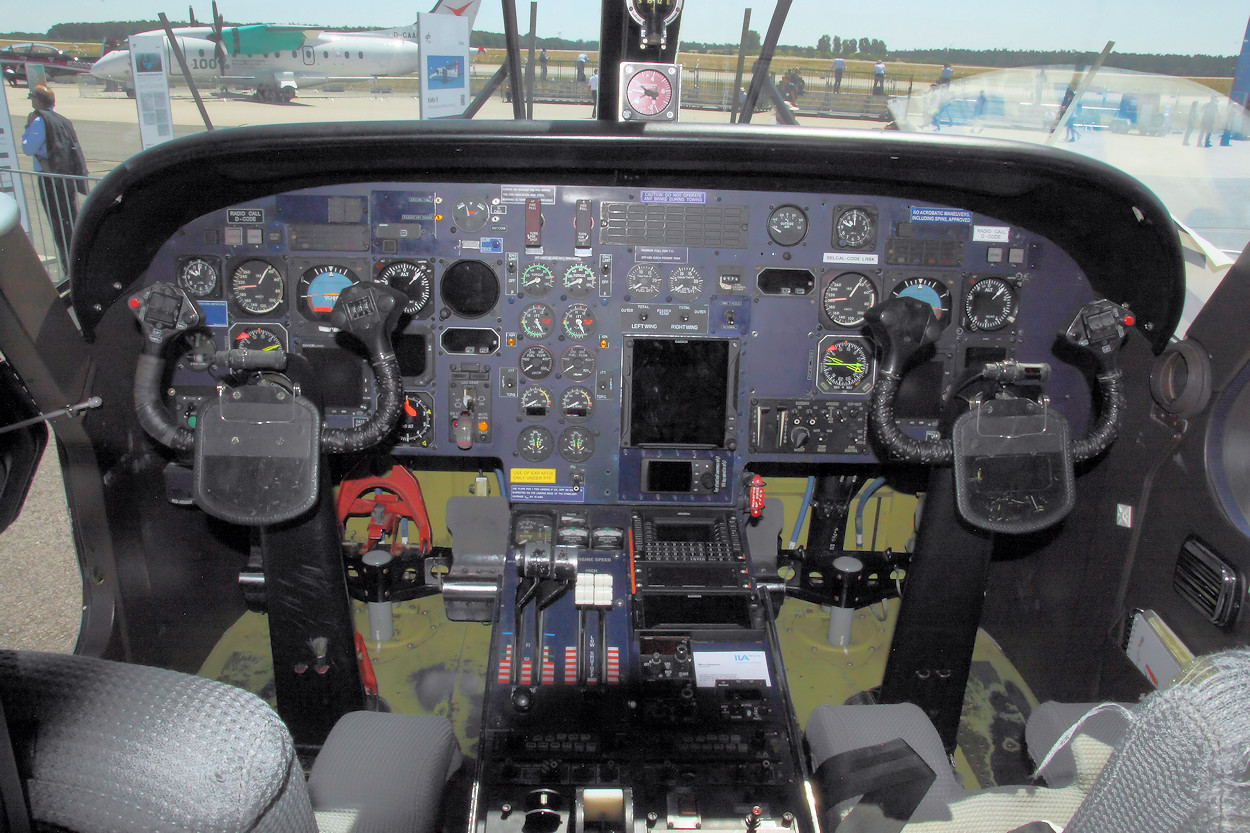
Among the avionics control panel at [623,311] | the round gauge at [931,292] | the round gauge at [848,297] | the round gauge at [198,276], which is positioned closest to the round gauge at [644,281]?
the avionics control panel at [623,311]

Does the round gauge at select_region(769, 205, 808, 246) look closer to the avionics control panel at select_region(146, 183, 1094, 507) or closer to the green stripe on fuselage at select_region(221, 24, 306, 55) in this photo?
the avionics control panel at select_region(146, 183, 1094, 507)

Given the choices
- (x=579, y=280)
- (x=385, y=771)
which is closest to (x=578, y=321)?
(x=579, y=280)

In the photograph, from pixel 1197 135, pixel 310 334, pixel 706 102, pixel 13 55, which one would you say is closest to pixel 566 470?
pixel 310 334

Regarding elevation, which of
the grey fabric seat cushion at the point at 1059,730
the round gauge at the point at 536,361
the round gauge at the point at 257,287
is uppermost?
the round gauge at the point at 257,287

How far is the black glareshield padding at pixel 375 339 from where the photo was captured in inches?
90.8

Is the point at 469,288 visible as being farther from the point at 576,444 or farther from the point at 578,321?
the point at 576,444

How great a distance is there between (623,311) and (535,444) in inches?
23.9

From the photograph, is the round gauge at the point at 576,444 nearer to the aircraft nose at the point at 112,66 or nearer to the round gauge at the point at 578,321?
the round gauge at the point at 578,321

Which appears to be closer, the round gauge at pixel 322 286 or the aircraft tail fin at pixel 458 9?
the aircraft tail fin at pixel 458 9

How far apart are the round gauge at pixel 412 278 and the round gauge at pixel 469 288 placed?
0.05 meters

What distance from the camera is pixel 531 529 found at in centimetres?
304

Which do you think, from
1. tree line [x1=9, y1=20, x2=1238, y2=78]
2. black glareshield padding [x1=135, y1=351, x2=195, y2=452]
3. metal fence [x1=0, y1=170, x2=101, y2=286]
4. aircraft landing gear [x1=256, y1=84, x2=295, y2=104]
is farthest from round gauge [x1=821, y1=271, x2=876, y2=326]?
metal fence [x1=0, y1=170, x2=101, y2=286]

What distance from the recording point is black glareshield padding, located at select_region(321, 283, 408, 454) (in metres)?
2.31

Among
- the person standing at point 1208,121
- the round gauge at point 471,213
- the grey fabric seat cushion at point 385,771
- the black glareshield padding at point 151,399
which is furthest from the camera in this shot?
the round gauge at point 471,213
